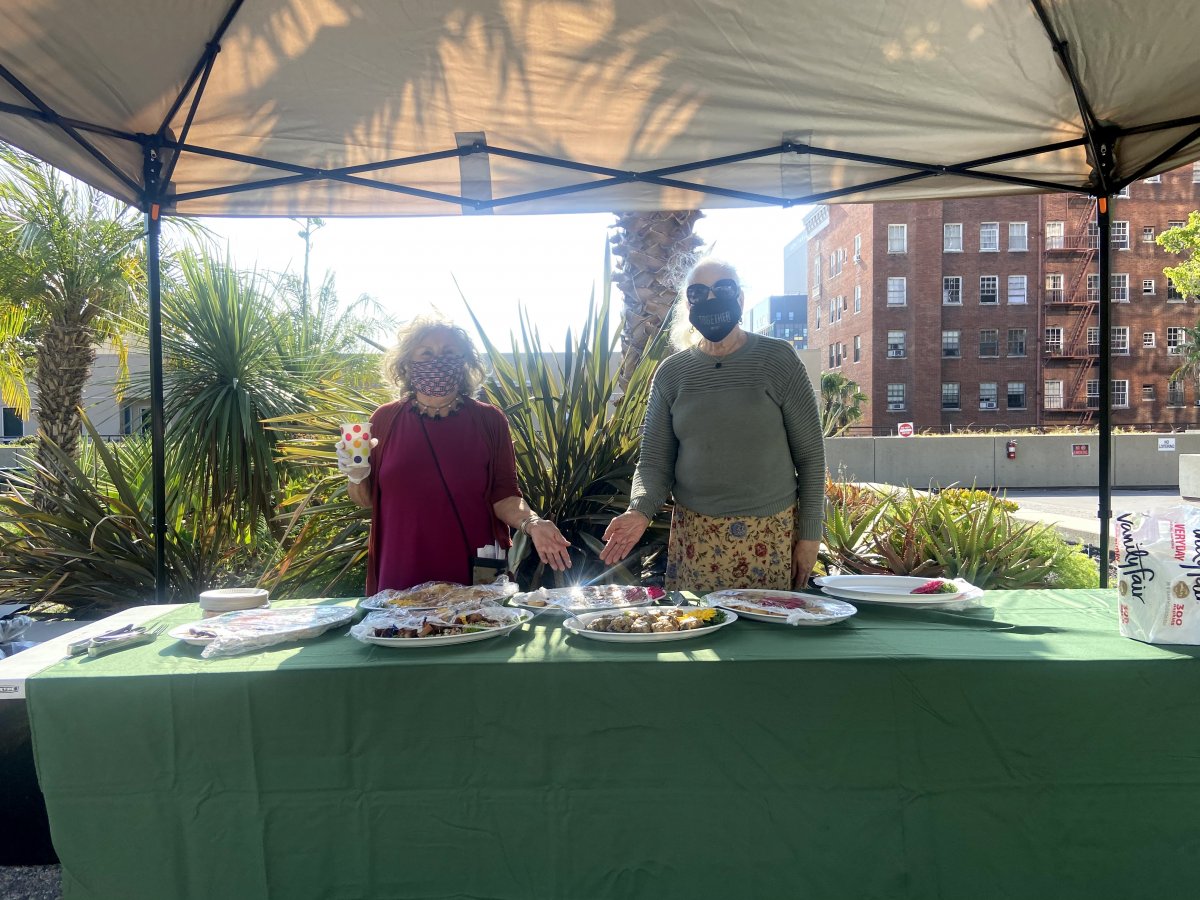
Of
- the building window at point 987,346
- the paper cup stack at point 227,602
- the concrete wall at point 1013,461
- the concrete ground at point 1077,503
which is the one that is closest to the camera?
the paper cup stack at point 227,602

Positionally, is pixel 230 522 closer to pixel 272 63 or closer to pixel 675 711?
pixel 272 63

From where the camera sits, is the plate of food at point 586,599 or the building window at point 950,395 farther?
the building window at point 950,395

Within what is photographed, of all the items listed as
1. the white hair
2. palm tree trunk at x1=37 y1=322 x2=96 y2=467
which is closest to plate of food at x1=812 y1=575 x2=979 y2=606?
the white hair

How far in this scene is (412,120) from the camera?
9.78ft

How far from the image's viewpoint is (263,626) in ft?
6.08

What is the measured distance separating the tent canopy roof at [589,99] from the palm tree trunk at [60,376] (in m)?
7.66

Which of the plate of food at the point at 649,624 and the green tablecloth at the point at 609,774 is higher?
the plate of food at the point at 649,624

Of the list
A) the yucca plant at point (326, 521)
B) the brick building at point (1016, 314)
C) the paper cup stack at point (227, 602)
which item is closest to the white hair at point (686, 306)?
the paper cup stack at point (227, 602)

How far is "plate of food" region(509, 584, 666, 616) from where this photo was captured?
1971 mm

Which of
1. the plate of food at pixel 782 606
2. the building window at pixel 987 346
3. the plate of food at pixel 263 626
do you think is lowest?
the plate of food at pixel 263 626

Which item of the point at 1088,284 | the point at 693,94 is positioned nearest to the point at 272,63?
the point at 693,94

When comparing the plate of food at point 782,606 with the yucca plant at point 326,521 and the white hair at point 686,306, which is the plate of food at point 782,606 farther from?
the yucca plant at point 326,521

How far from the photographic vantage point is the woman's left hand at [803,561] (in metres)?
2.43

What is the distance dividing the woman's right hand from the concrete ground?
25.6ft
